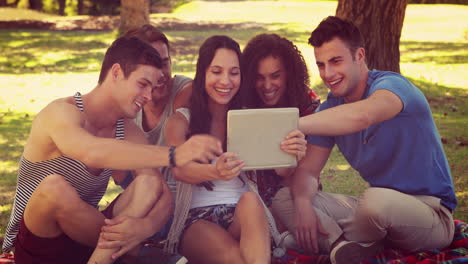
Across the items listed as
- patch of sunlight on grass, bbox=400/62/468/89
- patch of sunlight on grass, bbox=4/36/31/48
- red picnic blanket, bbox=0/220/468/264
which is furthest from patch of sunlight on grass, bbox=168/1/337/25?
red picnic blanket, bbox=0/220/468/264

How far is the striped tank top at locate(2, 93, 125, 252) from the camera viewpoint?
361 centimetres

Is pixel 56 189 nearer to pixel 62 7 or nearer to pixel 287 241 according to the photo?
pixel 287 241

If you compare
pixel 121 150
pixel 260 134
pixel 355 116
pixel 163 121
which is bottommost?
pixel 163 121

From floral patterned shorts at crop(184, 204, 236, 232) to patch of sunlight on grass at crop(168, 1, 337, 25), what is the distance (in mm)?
16500

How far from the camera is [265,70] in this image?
4348 millimetres

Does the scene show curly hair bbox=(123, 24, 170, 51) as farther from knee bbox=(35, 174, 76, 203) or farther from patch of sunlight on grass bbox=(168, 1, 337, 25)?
patch of sunlight on grass bbox=(168, 1, 337, 25)

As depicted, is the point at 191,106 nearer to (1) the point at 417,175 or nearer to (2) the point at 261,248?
(2) the point at 261,248

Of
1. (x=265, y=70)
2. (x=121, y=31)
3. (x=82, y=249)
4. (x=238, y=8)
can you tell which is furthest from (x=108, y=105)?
(x=238, y=8)

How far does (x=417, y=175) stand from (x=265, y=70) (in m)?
1.36

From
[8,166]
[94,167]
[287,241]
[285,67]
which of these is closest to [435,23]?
[8,166]

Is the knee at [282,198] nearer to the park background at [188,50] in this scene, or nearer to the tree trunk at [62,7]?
the park background at [188,50]

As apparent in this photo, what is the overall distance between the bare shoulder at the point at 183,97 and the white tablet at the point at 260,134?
96cm

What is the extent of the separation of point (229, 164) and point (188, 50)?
11.3m

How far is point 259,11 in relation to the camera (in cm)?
2428
